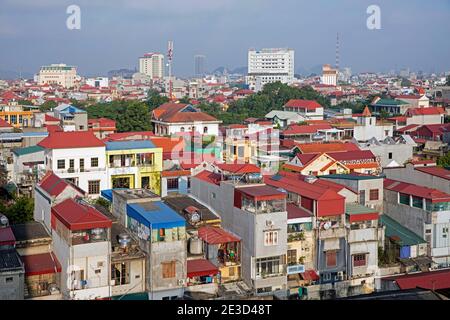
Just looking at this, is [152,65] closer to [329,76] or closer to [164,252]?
[329,76]

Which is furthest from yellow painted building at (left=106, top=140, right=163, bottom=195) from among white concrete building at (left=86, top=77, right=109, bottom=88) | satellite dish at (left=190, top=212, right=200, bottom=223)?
white concrete building at (left=86, top=77, right=109, bottom=88)

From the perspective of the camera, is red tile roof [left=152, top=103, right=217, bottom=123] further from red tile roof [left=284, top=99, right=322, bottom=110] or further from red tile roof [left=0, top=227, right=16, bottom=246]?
red tile roof [left=0, top=227, right=16, bottom=246]

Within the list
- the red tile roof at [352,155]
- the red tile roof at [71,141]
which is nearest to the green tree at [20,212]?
the red tile roof at [71,141]

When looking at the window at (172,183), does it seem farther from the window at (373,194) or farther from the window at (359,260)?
the window at (359,260)

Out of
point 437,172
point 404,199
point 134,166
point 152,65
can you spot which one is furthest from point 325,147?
point 152,65
